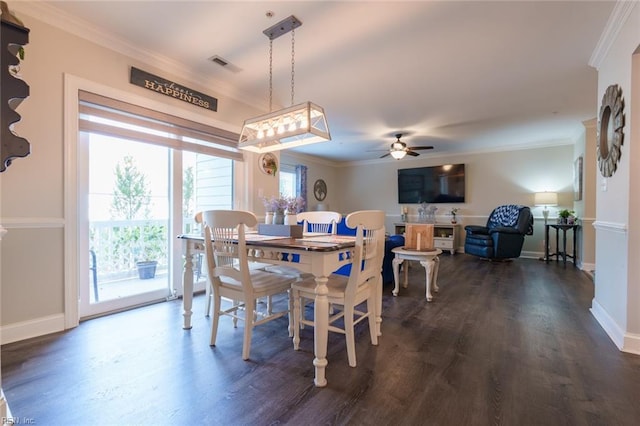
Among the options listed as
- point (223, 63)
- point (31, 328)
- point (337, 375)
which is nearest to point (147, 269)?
point (31, 328)

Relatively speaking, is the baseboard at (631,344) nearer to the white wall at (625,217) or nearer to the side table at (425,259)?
the white wall at (625,217)

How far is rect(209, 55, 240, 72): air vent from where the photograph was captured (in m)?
2.85

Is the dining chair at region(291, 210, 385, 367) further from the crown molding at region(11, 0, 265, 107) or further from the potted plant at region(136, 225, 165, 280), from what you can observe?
A: the crown molding at region(11, 0, 265, 107)

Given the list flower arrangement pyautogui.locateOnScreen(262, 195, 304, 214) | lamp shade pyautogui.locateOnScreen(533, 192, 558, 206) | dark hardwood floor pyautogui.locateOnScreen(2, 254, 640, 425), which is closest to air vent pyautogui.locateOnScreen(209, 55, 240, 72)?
flower arrangement pyautogui.locateOnScreen(262, 195, 304, 214)

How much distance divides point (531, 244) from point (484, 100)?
393 cm

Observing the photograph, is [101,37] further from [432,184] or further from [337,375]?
[432,184]

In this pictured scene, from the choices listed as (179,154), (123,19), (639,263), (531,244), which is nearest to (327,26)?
(123,19)

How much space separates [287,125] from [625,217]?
2.56m

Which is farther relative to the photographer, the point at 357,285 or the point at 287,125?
the point at 287,125

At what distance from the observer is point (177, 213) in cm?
324

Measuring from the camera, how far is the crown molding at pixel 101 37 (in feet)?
7.02

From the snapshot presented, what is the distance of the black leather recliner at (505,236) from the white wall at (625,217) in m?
2.93

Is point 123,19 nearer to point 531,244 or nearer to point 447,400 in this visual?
point 447,400

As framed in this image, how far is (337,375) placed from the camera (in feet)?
5.61
